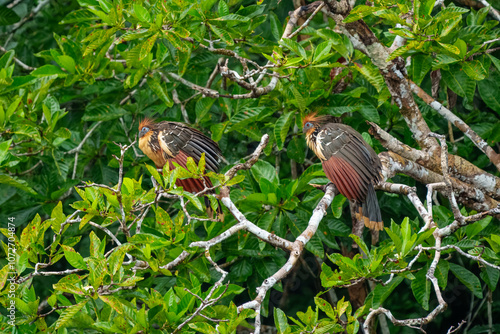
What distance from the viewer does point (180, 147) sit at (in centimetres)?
402

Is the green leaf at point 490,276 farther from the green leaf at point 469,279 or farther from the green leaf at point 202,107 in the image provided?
the green leaf at point 202,107

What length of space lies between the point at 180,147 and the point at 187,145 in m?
0.05

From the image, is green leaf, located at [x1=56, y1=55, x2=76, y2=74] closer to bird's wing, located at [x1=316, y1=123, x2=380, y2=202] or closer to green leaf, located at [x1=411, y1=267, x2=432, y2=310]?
bird's wing, located at [x1=316, y1=123, x2=380, y2=202]

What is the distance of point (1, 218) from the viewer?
4297 millimetres

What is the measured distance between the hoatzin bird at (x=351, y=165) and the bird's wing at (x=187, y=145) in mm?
667

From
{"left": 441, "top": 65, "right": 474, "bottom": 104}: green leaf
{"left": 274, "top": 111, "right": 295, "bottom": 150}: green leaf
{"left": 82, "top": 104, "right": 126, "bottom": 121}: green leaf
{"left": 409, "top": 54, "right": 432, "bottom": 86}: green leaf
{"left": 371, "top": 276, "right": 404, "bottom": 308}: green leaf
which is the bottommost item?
{"left": 371, "top": 276, "right": 404, "bottom": 308}: green leaf

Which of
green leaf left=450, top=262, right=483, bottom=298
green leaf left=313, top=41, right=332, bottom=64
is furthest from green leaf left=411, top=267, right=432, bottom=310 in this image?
green leaf left=313, top=41, right=332, bottom=64

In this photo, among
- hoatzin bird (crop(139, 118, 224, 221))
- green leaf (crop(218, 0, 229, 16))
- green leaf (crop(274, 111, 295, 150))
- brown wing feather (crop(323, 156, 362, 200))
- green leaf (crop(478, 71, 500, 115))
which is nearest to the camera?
brown wing feather (crop(323, 156, 362, 200))

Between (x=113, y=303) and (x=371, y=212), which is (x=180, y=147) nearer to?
(x=371, y=212)

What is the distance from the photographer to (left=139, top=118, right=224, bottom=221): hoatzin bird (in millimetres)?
3961

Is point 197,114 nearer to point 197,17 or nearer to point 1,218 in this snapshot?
point 197,17

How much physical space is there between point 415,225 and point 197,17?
1.85 meters

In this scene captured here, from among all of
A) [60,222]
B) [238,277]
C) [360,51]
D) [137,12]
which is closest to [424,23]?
[360,51]

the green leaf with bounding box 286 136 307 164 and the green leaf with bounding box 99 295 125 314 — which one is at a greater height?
the green leaf with bounding box 99 295 125 314
